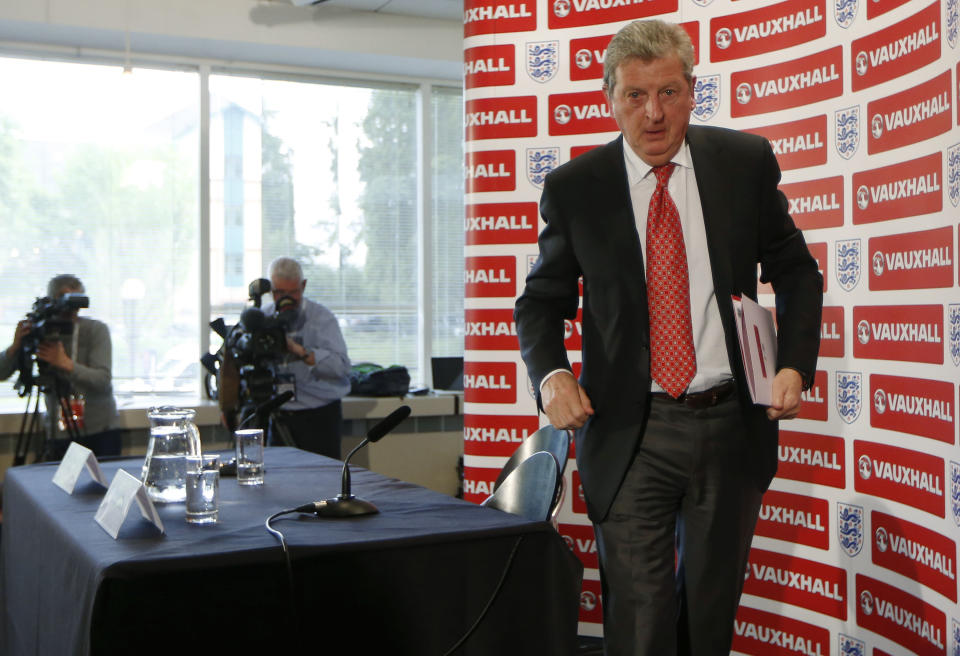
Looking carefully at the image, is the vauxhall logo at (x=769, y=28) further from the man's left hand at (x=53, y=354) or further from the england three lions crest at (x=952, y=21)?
the man's left hand at (x=53, y=354)

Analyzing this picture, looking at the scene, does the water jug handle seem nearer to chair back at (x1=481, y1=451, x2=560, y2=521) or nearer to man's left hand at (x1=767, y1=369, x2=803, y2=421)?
chair back at (x1=481, y1=451, x2=560, y2=521)

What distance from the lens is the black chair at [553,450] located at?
2.10m

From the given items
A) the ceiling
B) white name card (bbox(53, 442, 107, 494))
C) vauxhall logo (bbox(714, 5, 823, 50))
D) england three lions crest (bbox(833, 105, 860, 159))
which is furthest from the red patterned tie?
the ceiling

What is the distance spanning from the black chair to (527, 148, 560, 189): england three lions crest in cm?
105

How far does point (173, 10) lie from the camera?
18.0 feet

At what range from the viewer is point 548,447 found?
2441 mm

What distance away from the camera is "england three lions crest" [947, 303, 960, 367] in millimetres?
2057

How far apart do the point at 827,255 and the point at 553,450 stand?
93 cm

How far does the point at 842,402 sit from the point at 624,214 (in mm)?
1131

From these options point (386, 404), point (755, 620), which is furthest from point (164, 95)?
point (755, 620)

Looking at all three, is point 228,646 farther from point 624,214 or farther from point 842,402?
point 842,402

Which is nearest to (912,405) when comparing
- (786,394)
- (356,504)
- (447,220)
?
(786,394)

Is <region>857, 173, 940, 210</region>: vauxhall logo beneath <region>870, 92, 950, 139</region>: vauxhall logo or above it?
beneath

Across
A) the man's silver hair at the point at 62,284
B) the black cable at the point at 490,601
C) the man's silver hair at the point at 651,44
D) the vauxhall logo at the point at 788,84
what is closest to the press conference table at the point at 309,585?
the black cable at the point at 490,601
